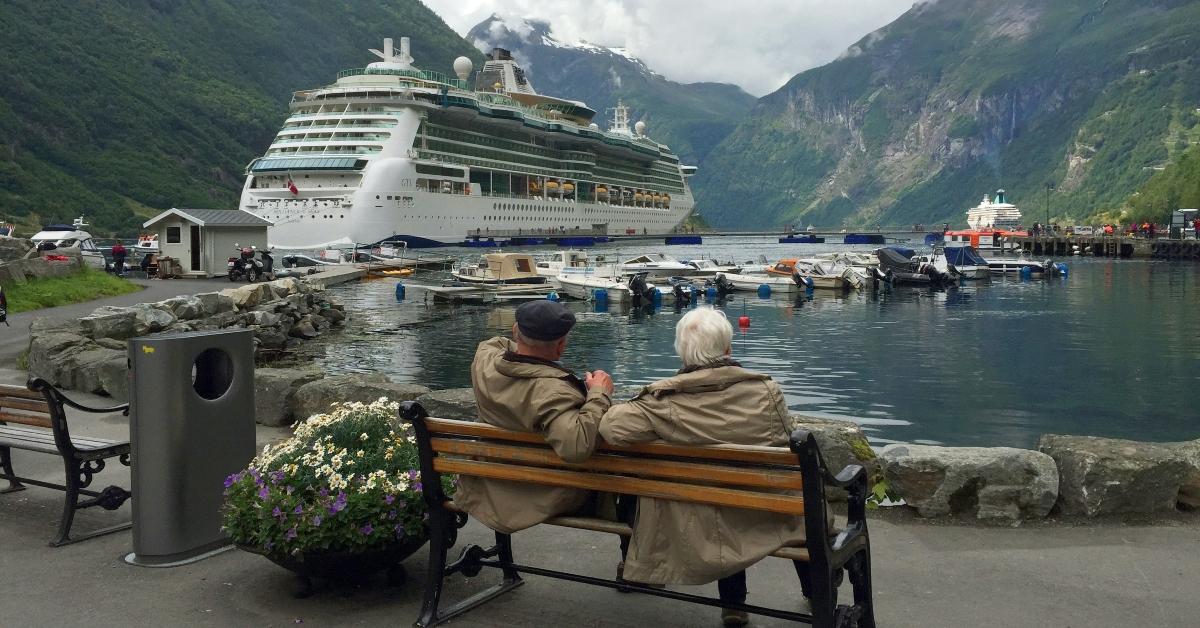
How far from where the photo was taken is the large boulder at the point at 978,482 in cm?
562

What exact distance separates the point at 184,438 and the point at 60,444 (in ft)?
3.44

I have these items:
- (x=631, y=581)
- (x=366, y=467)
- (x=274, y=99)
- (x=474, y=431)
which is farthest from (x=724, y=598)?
(x=274, y=99)

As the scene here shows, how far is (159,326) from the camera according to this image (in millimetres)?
16641

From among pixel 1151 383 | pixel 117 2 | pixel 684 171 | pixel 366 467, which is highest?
pixel 117 2

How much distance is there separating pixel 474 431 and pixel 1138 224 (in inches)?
4395

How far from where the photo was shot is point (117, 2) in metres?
146

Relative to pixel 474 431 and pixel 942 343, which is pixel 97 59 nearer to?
pixel 942 343

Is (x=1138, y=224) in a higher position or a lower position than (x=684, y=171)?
lower

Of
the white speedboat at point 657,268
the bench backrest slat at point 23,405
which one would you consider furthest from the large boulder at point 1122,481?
the white speedboat at point 657,268

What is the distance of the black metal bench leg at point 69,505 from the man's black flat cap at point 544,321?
9.46 ft

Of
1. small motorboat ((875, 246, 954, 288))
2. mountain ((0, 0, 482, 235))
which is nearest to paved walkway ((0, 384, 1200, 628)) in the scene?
small motorboat ((875, 246, 954, 288))

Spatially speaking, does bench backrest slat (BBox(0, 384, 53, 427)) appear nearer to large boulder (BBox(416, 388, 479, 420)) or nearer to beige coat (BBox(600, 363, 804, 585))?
large boulder (BBox(416, 388, 479, 420))

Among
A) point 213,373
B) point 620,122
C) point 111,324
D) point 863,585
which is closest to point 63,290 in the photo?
point 111,324

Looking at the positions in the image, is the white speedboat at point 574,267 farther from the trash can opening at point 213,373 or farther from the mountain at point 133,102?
the mountain at point 133,102
